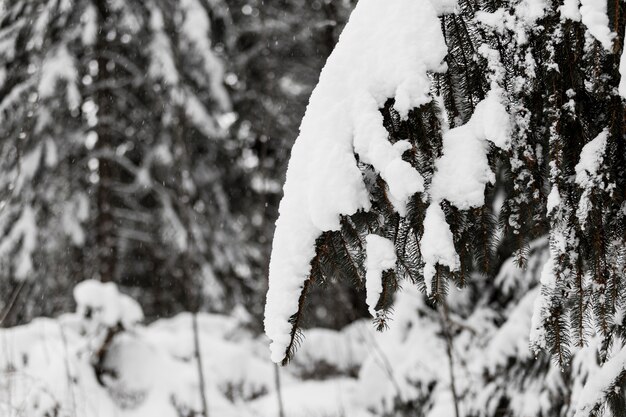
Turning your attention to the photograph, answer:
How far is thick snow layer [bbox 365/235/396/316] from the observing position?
1.69 meters

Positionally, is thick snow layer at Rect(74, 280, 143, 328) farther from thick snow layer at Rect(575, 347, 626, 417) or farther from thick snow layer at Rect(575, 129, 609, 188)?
thick snow layer at Rect(575, 129, 609, 188)

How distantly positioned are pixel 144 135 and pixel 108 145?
116 cm

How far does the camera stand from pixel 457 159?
5.55 ft

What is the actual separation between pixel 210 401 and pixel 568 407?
3.26 meters

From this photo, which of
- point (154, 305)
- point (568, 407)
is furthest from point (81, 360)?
point (154, 305)

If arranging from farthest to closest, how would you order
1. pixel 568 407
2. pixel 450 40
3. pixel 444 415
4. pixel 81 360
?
pixel 81 360
pixel 444 415
pixel 568 407
pixel 450 40

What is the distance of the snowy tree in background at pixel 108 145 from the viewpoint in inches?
300

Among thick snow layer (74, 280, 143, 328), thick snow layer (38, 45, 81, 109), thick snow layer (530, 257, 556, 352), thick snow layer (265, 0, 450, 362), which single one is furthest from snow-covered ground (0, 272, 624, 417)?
thick snow layer (38, 45, 81, 109)

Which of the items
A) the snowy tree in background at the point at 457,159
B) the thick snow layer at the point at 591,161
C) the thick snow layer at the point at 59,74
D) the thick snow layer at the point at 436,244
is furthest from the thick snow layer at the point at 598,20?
the thick snow layer at the point at 59,74

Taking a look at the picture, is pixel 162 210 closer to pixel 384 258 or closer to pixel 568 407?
pixel 568 407

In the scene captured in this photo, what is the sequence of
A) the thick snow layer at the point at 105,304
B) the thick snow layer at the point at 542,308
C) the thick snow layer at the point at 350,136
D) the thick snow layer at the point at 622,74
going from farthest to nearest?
the thick snow layer at the point at 105,304 → the thick snow layer at the point at 542,308 → the thick snow layer at the point at 350,136 → the thick snow layer at the point at 622,74

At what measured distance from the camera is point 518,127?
173cm

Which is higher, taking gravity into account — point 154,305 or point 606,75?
point 606,75

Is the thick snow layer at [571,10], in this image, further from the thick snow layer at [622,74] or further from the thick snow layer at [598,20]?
the thick snow layer at [622,74]
